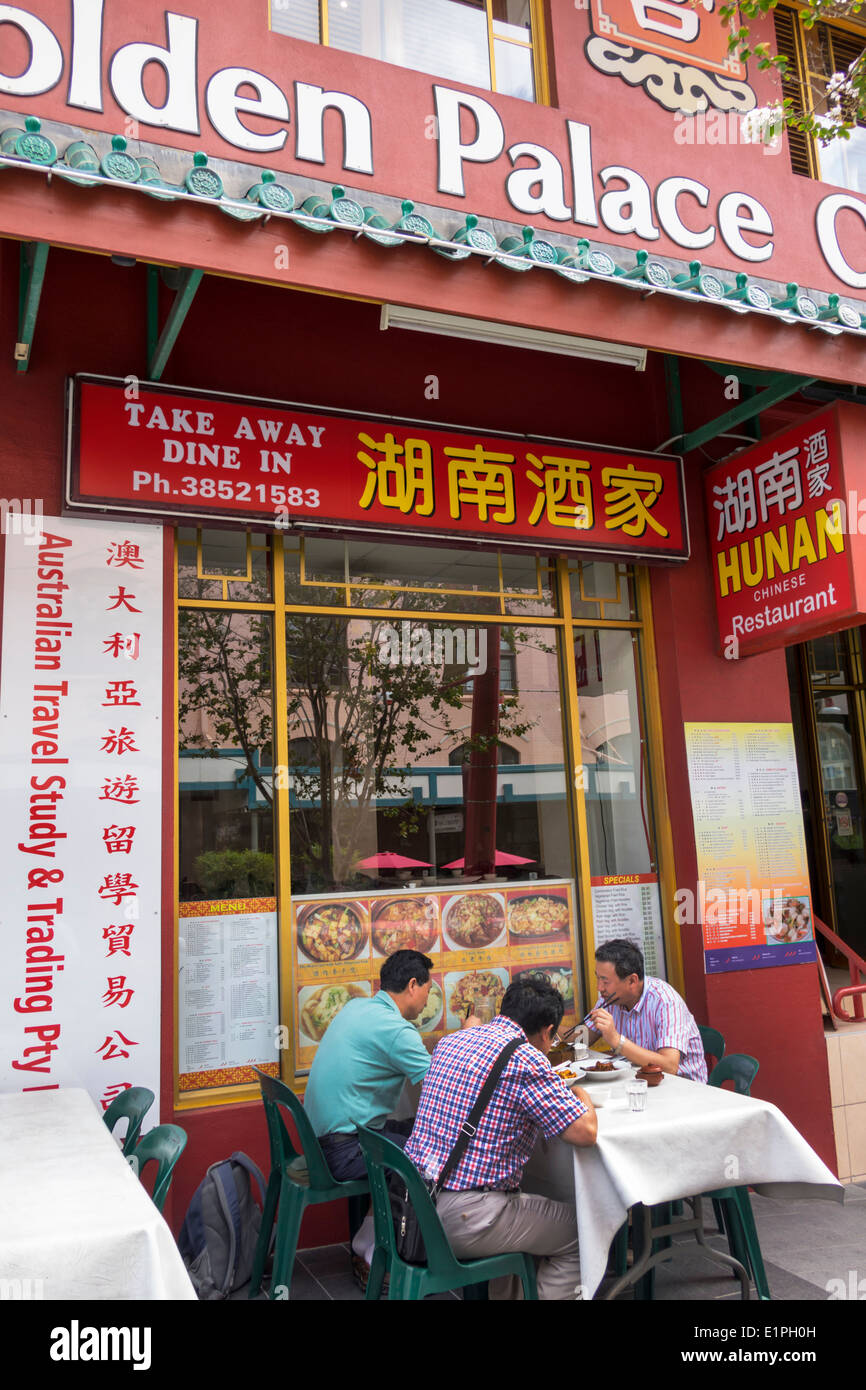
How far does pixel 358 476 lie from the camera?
5320 millimetres

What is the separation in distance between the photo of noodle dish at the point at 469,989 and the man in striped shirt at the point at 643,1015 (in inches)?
31.2

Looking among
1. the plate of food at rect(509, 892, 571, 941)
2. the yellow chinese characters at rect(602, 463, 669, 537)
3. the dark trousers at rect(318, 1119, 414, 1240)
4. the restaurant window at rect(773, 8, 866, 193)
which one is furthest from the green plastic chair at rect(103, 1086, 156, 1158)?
the restaurant window at rect(773, 8, 866, 193)

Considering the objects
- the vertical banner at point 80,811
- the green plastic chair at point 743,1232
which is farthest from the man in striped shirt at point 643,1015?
the vertical banner at point 80,811

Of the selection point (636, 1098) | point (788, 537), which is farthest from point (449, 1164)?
point (788, 537)

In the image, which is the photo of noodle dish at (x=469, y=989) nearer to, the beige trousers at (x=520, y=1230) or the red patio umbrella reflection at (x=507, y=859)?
the red patio umbrella reflection at (x=507, y=859)

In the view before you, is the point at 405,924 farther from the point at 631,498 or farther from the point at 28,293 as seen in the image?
the point at 28,293

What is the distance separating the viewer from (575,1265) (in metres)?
3.69

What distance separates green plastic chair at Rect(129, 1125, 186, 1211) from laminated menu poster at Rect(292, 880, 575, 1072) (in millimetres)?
1444

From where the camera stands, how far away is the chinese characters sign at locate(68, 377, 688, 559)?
4797 millimetres

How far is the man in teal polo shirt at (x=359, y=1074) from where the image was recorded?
13.8 ft

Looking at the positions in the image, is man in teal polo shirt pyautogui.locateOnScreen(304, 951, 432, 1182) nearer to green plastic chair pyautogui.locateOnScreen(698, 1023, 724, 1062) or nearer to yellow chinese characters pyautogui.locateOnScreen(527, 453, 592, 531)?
green plastic chair pyautogui.locateOnScreen(698, 1023, 724, 1062)
